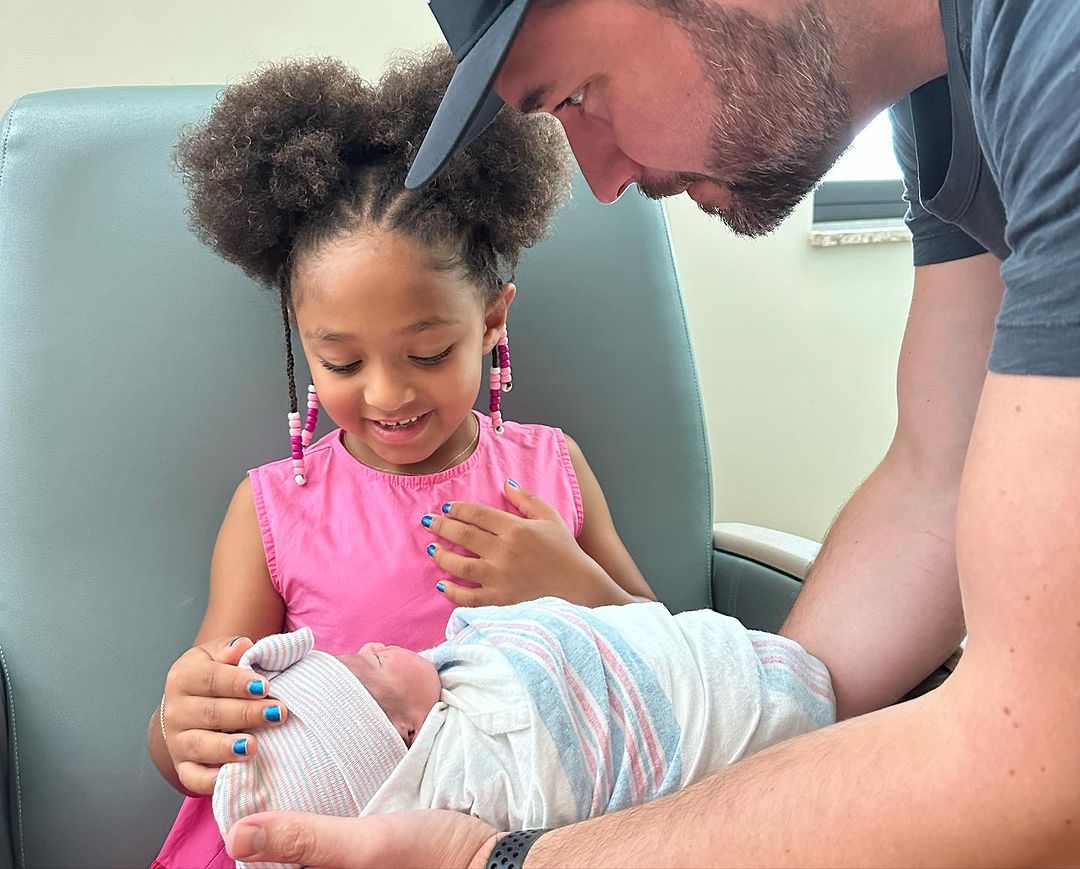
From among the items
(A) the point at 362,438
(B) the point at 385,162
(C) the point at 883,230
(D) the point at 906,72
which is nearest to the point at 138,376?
(A) the point at 362,438

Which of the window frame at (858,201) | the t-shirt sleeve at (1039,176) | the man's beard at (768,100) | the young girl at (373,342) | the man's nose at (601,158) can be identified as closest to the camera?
the t-shirt sleeve at (1039,176)

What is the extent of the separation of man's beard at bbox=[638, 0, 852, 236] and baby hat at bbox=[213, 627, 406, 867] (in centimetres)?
58

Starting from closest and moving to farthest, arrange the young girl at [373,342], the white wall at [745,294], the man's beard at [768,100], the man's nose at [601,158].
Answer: the man's beard at [768,100], the man's nose at [601,158], the young girl at [373,342], the white wall at [745,294]

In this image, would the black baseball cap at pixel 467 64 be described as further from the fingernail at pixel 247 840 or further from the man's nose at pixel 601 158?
the fingernail at pixel 247 840

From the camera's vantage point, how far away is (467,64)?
786 millimetres

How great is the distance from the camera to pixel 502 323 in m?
1.17

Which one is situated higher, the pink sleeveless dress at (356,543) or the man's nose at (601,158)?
the man's nose at (601,158)

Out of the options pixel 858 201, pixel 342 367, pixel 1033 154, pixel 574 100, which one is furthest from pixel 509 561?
pixel 858 201

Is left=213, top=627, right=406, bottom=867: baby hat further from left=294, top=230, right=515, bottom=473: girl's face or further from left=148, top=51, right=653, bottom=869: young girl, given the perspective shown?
Result: left=294, top=230, right=515, bottom=473: girl's face

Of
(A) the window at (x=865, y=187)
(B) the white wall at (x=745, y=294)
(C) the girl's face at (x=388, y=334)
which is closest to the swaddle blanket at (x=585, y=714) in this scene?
(C) the girl's face at (x=388, y=334)

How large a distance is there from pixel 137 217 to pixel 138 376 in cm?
19

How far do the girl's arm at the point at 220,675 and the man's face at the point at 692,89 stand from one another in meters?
0.56

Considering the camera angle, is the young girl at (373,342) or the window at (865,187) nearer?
the young girl at (373,342)

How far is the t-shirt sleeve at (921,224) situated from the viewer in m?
1.02
